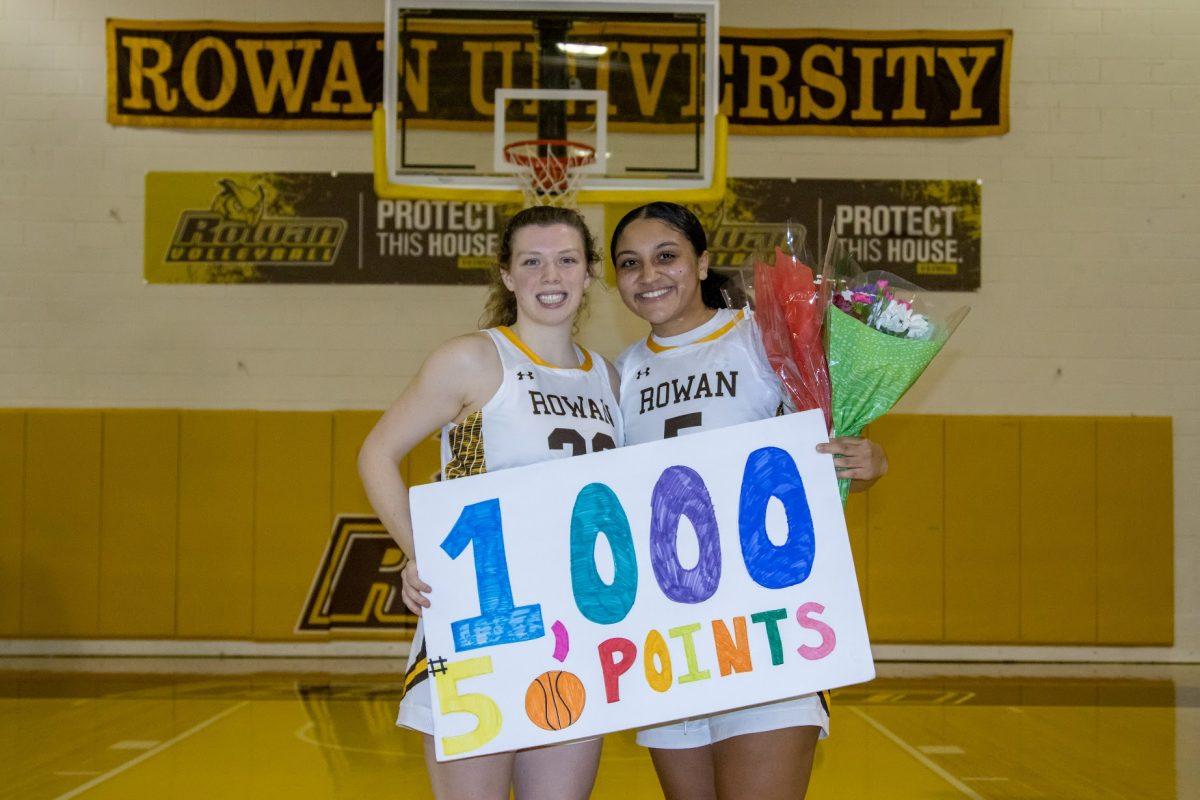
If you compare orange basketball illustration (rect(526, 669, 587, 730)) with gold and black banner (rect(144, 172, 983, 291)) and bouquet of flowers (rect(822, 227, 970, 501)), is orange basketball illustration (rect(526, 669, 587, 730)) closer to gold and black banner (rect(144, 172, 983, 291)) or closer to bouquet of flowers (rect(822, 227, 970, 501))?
bouquet of flowers (rect(822, 227, 970, 501))

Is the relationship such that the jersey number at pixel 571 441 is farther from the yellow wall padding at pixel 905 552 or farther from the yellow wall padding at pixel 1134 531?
the yellow wall padding at pixel 1134 531

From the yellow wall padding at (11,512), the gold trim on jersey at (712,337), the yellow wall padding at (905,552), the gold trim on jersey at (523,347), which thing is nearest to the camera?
the gold trim on jersey at (523,347)

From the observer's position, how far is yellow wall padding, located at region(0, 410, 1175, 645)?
7836 millimetres

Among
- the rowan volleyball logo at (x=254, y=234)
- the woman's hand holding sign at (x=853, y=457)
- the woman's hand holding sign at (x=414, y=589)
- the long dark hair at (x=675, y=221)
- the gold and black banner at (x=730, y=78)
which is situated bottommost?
the woman's hand holding sign at (x=414, y=589)

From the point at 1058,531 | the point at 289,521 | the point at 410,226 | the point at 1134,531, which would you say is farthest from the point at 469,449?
the point at 1134,531

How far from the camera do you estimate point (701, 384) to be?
2738 millimetres

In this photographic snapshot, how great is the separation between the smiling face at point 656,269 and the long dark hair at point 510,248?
9 centimetres

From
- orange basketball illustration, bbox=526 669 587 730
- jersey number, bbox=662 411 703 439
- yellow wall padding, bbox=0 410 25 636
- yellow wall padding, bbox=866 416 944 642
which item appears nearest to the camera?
orange basketball illustration, bbox=526 669 587 730

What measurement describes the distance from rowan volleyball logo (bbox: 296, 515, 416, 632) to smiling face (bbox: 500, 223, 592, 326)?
5503 millimetres

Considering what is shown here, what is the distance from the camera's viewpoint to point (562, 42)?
6.36 m

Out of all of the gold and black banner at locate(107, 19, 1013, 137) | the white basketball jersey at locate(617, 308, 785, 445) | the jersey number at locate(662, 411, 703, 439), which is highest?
the gold and black banner at locate(107, 19, 1013, 137)

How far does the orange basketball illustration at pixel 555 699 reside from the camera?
2357 millimetres

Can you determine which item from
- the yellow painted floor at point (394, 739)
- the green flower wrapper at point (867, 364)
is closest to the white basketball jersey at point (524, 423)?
the green flower wrapper at point (867, 364)

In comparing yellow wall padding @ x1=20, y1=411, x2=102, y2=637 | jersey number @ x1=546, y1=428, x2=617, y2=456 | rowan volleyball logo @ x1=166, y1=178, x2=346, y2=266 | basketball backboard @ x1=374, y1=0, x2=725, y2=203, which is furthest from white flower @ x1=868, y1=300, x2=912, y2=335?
yellow wall padding @ x1=20, y1=411, x2=102, y2=637
